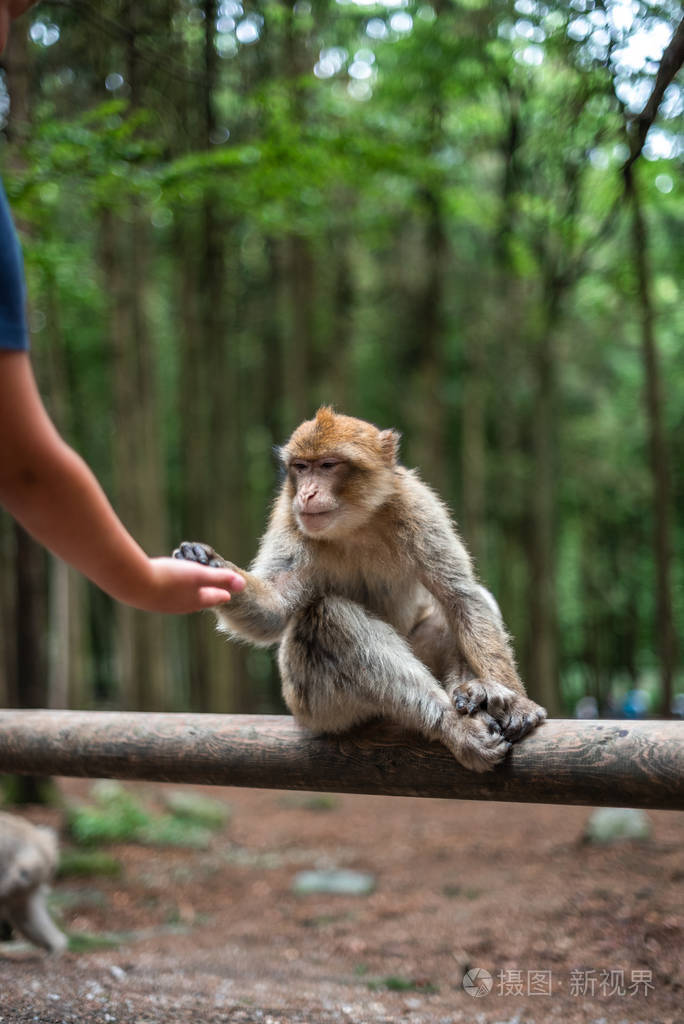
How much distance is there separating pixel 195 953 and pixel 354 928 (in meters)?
1.25

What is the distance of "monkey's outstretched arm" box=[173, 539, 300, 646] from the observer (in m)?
3.63

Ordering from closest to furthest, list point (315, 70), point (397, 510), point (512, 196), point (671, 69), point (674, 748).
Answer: point (674, 748)
point (671, 69)
point (397, 510)
point (512, 196)
point (315, 70)

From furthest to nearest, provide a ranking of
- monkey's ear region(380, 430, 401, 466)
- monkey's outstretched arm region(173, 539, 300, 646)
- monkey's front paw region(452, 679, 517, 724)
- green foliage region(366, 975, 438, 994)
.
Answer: green foliage region(366, 975, 438, 994) < monkey's ear region(380, 430, 401, 466) < monkey's outstretched arm region(173, 539, 300, 646) < monkey's front paw region(452, 679, 517, 724)

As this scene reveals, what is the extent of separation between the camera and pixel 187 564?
6.72 feet

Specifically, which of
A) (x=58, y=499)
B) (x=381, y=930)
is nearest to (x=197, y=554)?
(x=58, y=499)

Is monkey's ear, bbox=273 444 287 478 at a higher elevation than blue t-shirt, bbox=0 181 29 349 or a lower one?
higher

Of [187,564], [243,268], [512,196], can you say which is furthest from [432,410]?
[187,564]

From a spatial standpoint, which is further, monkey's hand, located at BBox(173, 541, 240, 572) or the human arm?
monkey's hand, located at BBox(173, 541, 240, 572)

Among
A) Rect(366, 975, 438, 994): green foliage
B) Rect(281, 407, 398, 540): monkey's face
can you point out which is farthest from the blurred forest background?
Rect(366, 975, 438, 994): green foliage

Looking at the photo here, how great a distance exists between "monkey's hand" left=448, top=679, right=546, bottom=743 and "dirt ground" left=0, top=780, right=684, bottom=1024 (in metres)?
1.34

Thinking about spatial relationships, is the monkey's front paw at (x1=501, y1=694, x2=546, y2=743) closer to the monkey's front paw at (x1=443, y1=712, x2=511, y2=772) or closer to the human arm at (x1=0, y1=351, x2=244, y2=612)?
the monkey's front paw at (x1=443, y1=712, x2=511, y2=772)

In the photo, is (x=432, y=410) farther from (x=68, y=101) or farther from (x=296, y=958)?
(x=296, y=958)

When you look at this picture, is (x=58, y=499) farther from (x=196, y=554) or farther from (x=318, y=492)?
(x=318, y=492)

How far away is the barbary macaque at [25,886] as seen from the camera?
4.97m
